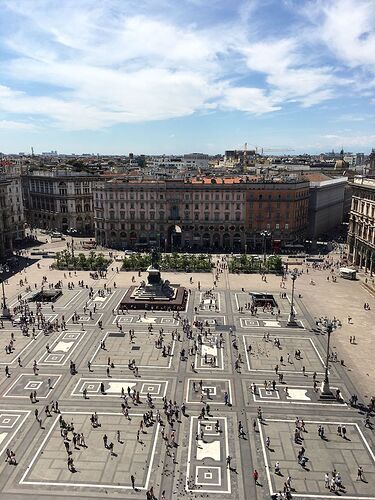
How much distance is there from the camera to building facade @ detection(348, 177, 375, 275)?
89.1 m

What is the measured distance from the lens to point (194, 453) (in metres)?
35.4

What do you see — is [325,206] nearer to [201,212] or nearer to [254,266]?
[201,212]

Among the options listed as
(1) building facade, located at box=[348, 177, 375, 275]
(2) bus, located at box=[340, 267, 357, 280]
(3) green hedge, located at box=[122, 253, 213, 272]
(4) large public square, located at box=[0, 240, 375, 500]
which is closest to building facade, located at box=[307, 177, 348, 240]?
(1) building facade, located at box=[348, 177, 375, 275]

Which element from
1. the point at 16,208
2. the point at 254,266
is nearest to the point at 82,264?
the point at 254,266

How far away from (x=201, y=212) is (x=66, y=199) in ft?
147

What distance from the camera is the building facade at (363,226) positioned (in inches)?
3506

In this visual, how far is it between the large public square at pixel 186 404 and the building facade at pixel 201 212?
44.6 metres

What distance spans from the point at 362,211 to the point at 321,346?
47.0 m

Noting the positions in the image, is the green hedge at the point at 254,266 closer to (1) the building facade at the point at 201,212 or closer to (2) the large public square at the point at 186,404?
(1) the building facade at the point at 201,212

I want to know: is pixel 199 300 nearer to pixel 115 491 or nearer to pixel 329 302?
pixel 329 302

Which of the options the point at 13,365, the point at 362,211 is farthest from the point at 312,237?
the point at 13,365

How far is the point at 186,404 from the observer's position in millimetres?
42344

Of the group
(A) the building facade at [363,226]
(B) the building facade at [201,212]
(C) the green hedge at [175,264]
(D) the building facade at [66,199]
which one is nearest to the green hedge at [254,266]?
(C) the green hedge at [175,264]

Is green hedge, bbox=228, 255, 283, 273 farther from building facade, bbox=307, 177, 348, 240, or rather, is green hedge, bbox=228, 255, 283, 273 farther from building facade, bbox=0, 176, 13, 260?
building facade, bbox=0, 176, 13, 260
